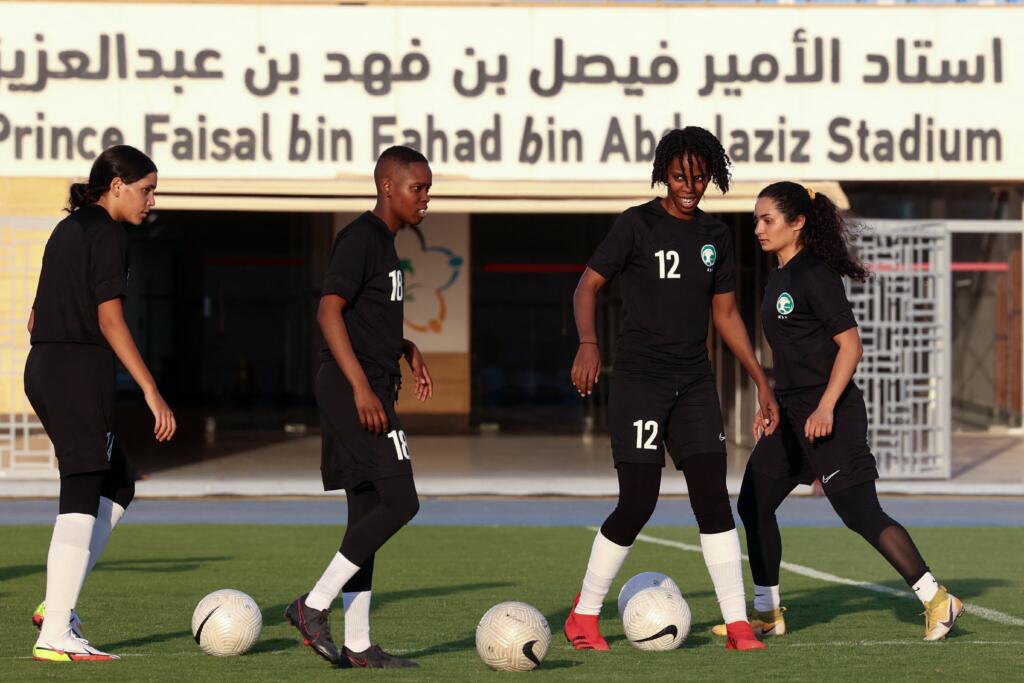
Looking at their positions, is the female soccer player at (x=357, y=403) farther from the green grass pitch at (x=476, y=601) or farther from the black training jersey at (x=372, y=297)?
the green grass pitch at (x=476, y=601)

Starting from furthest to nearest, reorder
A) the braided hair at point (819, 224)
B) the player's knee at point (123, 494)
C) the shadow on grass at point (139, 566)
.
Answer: the shadow on grass at point (139, 566) < the braided hair at point (819, 224) < the player's knee at point (123, 494)

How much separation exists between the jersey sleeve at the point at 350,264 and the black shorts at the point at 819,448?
202cm

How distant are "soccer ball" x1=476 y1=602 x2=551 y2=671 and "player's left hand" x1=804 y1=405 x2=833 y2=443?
142cm

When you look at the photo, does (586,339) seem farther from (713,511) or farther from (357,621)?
(357,621)

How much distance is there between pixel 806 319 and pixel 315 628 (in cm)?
239

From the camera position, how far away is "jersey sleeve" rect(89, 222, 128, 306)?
625cm

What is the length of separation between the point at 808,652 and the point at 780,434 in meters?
0.95

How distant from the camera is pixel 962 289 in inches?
979

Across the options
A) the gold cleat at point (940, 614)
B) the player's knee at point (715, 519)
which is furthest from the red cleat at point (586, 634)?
the gold cleat at point (940, 614)

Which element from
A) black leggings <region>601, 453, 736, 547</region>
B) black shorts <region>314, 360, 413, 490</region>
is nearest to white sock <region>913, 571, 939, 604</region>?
black leggings <region>601, 453, 736, 547</region>

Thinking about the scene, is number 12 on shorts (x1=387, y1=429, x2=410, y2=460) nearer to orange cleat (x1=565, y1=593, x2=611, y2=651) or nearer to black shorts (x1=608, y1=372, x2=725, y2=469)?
black shorts (x1=608, y1=372, x2=725, y2=469)

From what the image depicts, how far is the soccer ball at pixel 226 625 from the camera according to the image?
6434 mm

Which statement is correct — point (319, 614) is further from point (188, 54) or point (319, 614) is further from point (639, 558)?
point (188, 54)

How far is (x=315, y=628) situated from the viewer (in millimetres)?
6109
